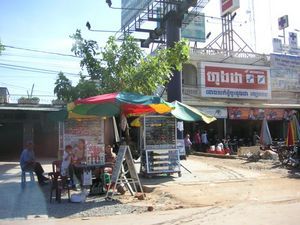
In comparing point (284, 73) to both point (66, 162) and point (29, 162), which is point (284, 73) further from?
point (66, 162)

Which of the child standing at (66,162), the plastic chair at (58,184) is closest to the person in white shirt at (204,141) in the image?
the child standing at (66,162)

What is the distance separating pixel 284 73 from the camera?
35.5 meters

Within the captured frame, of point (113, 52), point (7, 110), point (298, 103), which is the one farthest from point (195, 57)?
point (113, 52)

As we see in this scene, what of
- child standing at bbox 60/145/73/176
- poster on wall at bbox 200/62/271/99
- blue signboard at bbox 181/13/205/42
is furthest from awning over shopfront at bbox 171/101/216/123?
blue signboard at bbox 181/13/205/42

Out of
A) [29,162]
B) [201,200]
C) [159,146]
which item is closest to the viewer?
[201,200]

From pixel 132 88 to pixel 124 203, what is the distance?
218 inches

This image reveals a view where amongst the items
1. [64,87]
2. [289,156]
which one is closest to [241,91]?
[289,156]

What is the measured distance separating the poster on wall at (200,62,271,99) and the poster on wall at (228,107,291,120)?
1.19m

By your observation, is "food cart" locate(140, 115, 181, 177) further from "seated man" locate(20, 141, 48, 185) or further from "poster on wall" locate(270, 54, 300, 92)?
"poster on wall" locate(270, 54, 300, 92)

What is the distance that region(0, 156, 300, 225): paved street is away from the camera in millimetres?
9398

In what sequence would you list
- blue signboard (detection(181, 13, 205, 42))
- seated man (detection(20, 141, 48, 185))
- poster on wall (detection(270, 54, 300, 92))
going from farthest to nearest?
blue signboard (detection(181, 13, 205, 42)) → poster on wall (detection(270, 54, 300, 92)) → seated man (detection(20, 141, 48, 185))

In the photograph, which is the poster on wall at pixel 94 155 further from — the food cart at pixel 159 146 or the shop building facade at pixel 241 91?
the shop building facade at pixel 241 91

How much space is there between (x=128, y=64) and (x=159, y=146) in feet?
10.1

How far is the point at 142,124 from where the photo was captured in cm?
1620
